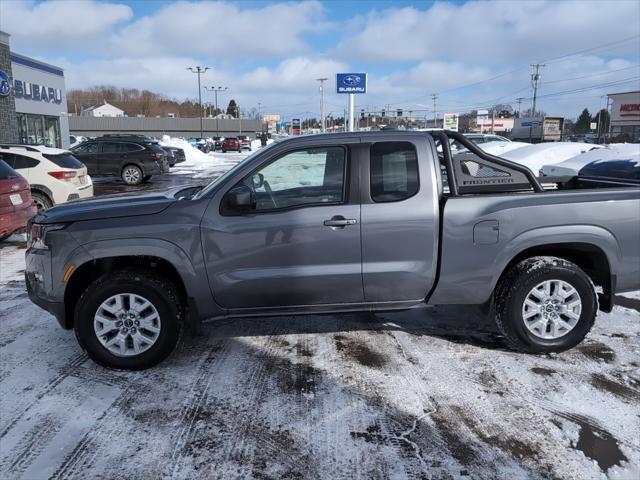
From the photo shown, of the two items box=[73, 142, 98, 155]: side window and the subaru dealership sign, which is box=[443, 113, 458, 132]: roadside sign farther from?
box=[73, 142, 98, 155]: side window

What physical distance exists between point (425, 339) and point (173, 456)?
2446 millimetres

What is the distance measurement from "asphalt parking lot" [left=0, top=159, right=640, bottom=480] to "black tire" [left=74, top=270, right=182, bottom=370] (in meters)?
0.13

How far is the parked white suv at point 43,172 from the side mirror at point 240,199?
24.9ft

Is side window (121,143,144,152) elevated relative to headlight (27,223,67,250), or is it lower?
elevated

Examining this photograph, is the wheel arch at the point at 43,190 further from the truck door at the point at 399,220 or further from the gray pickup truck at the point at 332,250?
the truck door at the point at 399,220

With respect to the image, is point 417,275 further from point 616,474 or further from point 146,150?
point 146,150

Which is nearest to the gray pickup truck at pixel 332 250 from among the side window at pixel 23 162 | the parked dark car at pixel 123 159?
the side window at pixel 23 162

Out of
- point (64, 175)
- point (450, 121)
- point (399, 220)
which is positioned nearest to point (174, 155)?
point (64, 175)

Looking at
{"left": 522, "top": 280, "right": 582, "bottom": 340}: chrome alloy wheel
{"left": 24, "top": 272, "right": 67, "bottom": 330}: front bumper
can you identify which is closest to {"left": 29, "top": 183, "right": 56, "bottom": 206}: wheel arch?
{"left": 24, "top": 272, "right": 67, "bottom": 330}: front bumper

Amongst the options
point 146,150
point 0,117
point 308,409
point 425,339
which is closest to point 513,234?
point 425,339

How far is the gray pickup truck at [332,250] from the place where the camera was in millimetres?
3879

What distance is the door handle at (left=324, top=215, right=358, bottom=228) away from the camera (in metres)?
3.90

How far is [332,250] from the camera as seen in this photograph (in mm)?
3938

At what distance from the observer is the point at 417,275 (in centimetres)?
404
